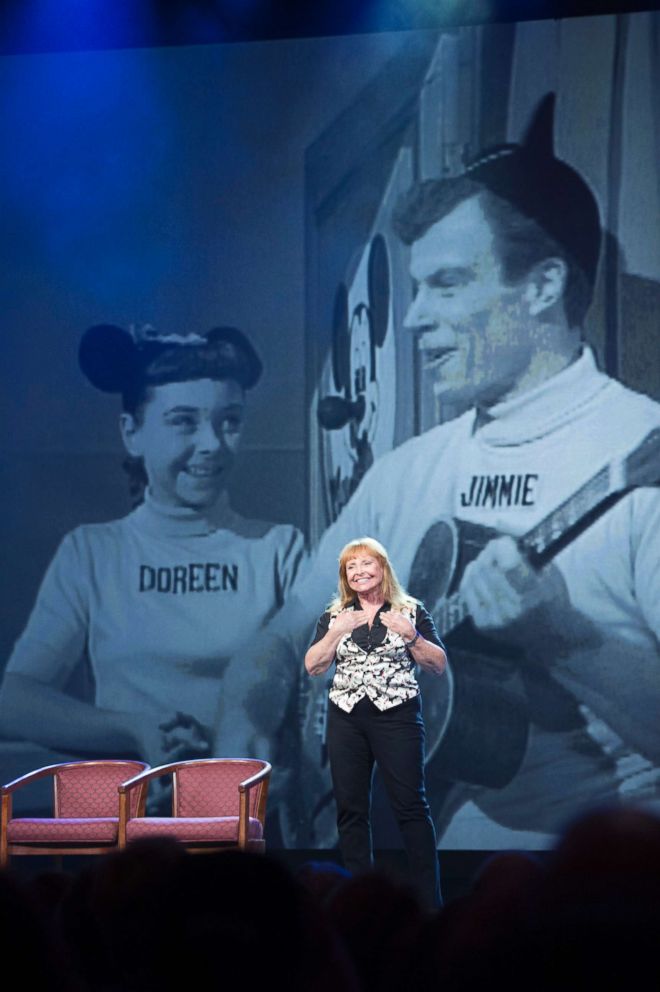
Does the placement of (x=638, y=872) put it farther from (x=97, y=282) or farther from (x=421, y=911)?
(x=97, y=282)

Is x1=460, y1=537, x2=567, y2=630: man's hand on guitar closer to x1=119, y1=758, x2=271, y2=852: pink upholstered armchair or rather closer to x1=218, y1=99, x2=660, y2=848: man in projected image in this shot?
x1=218, y1=99, x2=660, y2=848: man in projected image

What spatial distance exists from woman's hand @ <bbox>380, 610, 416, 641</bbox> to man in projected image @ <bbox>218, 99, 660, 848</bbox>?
1613 millimetres

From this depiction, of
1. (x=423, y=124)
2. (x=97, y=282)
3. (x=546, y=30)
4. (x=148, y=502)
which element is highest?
(x=546, y=30)

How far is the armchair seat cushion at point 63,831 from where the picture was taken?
4938 millimetres

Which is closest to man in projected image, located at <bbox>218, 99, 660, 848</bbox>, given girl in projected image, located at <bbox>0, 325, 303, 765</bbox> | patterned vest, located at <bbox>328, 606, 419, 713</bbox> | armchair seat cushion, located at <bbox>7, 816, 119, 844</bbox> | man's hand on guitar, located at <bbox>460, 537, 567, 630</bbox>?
man's hand on guitar, located at <bbox>460, 537, 567, 630</bbox>

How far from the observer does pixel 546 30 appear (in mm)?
5898

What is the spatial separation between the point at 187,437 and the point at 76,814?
72.7 inches

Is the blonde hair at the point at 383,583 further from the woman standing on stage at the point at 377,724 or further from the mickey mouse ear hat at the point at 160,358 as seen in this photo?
the mickey mouse ear hat at the point at 160,358

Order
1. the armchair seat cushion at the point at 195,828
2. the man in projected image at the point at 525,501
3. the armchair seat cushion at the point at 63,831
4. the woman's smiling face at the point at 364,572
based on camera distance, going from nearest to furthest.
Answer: the woman's smiling face at the point at 364,572 → the armchair seat cushion at the point at 195,828 → the armchair seat cushion at the point at 63,831 → the man in projected image at the point at 525,501

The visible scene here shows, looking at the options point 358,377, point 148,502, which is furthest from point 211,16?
point 148,502

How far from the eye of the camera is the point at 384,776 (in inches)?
166

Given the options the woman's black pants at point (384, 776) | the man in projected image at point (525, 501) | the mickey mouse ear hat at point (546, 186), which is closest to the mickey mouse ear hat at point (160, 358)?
the man in projected image at point (525, 501)

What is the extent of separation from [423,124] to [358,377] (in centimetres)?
121

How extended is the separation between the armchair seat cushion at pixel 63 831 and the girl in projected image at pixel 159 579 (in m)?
0.97
